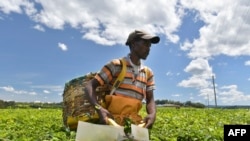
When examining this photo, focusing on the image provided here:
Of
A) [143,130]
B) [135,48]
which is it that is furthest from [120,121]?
[135,48]

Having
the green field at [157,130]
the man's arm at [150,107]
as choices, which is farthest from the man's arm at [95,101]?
the green field at [157,130]

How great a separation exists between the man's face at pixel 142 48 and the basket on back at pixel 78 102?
1.49ft

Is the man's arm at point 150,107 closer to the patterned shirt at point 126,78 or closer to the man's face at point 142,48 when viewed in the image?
the patterned shirt at point 126,78

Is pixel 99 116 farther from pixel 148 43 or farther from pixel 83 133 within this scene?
pixel 148 43

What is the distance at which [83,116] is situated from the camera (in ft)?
16.1

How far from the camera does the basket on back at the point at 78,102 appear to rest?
445 cm

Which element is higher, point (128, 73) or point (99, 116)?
point (128, 73)

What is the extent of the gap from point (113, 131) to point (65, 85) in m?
2.85

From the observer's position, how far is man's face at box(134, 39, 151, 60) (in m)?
4.36

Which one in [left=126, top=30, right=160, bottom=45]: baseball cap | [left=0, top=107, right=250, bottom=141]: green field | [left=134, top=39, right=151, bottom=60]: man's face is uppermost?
[left=126, top=30, right=160, bottom=45]: baseball cap

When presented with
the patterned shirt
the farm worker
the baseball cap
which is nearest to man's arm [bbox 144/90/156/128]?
the farm worker

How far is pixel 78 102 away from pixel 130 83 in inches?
55.9

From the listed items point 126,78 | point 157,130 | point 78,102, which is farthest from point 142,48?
point 157,130

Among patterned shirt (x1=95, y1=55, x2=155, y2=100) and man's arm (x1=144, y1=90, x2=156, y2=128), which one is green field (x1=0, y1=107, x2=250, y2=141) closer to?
man's arm (x1=144, y1=90, x2=156, y2=128)
